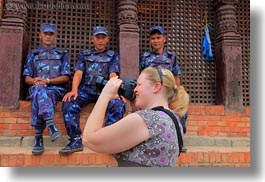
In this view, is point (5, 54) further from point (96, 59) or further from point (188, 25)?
point (188, 25)

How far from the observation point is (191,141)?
12.9ft

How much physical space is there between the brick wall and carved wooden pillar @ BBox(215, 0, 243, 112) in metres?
0.20

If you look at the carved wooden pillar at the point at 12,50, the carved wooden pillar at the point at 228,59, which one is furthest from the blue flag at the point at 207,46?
the carved wooden pillar at the point at 12,50

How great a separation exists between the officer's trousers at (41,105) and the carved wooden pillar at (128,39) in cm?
108

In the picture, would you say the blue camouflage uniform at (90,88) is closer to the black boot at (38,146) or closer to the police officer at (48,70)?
the police officer at (48,70)

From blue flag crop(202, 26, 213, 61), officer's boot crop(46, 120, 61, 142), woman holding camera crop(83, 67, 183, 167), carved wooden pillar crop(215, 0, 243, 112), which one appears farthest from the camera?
blue flag crop(202, 26, 213, 61)

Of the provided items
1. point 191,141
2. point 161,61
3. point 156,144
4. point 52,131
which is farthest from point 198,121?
point 156,144

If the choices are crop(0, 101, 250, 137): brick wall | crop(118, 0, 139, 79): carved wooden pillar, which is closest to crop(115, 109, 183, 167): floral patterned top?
crop(0, 101, 250, 137): brick wall

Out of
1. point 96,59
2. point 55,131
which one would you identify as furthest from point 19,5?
point 55,131

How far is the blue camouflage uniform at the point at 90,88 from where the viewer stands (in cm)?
345

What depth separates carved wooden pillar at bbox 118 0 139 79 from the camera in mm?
4189

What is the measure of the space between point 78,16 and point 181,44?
151 centimetres

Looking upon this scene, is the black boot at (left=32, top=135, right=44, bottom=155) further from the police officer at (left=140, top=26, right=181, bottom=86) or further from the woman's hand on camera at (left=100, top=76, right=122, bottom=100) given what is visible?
the woman's hand on camera at (left=100, top=76, right=122, bottom=100)

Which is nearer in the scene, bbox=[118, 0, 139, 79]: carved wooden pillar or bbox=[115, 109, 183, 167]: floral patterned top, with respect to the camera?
bbox=[115, 109, 183, 167]: floral patterned top
